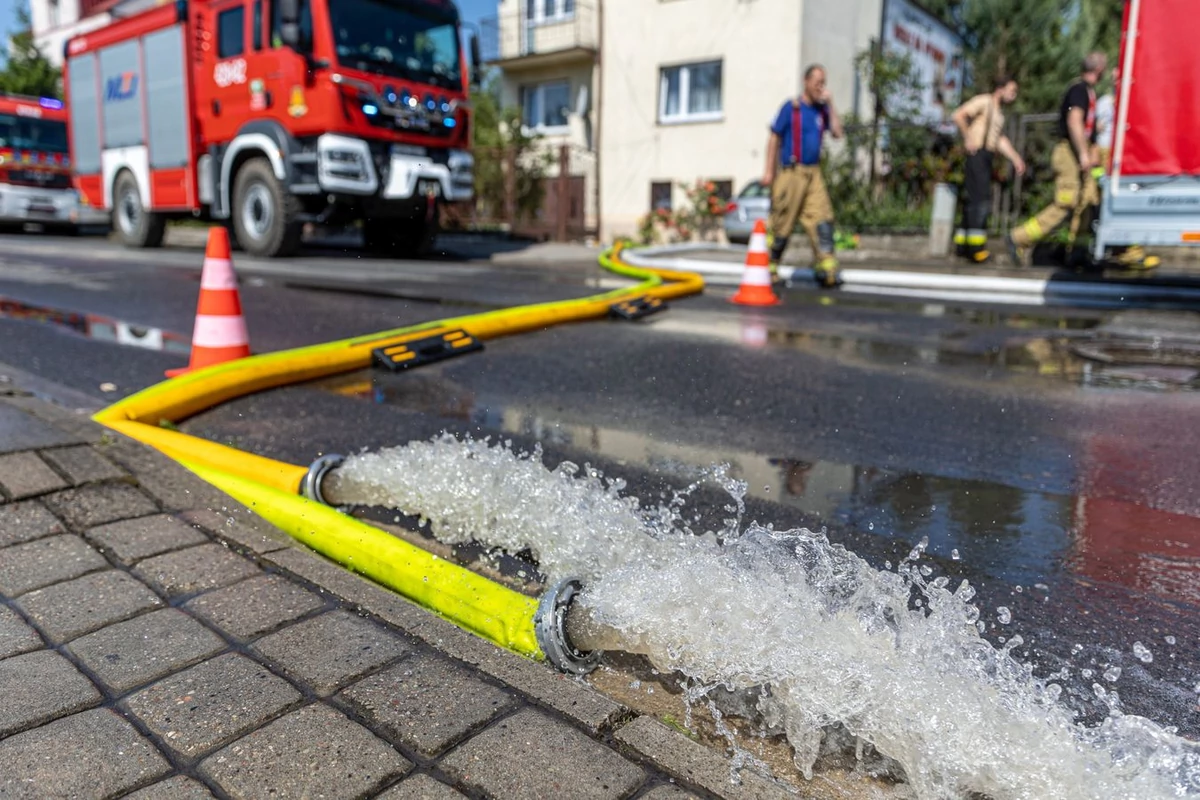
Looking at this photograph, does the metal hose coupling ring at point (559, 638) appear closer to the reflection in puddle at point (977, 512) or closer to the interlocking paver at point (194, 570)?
the interlocking paver at point (194, 570)

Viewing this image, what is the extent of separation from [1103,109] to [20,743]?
15830mm

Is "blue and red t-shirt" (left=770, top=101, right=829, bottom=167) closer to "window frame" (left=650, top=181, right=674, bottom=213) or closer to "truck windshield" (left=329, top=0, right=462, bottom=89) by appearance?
"truck windshield" (left=329, top=0, right=462, bottom=89)

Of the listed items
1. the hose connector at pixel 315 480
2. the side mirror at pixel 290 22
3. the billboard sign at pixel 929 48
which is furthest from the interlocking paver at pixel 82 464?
the billboard sign at pixel 929 48

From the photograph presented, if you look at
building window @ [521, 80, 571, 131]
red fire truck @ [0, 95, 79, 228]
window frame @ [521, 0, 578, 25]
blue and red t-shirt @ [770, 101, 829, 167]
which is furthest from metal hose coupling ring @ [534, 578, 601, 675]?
building window @ [521, 80, 571, 131]

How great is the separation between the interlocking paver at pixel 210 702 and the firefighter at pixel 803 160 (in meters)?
8.05

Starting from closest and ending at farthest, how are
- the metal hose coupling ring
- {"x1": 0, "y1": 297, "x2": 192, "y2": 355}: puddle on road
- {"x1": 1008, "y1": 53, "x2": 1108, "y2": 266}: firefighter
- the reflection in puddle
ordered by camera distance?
1. the metal hose coupling ring
2. the reflection in puddle
3. {"x1": 0, "y1": 297, "x2": 192, "y2": 355}: puddle on road
4. {"x1": 1008, "y1": 53, "x2": 1108, "y2": 266}: firefighter

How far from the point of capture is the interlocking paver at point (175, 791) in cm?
140

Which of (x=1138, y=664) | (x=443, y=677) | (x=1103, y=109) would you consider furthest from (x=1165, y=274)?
(x=443, y=677)

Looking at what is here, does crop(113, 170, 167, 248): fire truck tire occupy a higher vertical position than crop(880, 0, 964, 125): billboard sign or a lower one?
lower

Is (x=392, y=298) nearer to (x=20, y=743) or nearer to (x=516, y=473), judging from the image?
(x=516, y=473)

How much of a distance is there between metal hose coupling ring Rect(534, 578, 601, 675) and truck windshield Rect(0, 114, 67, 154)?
24.7 metres

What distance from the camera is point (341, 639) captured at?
74.0 inches

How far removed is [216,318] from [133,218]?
12.7 m

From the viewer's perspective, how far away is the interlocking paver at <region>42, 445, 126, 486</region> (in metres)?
2.74
